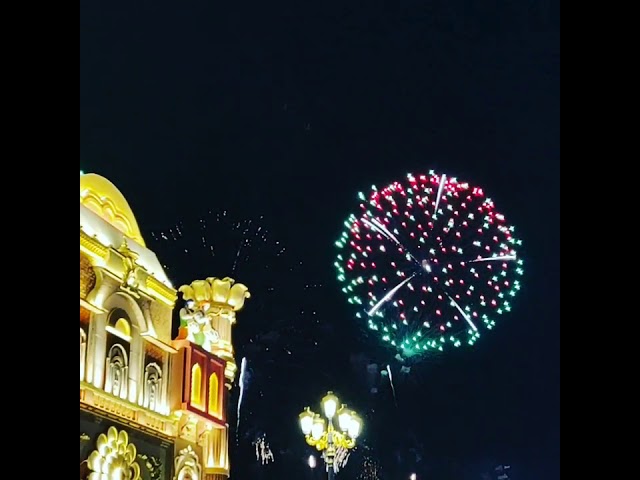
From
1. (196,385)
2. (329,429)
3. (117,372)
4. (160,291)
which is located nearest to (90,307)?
(117,372)

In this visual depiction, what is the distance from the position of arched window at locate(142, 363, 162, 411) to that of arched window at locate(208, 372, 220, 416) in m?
1.69

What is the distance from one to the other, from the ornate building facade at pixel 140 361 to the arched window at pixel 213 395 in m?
0.02

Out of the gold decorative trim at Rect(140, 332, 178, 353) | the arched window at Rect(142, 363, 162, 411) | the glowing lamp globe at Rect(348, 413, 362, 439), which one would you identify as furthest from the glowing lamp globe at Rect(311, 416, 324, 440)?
the gold decorative trim at Rect(140, 332, 178, 353)

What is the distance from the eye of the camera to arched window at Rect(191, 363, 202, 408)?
17844 mm

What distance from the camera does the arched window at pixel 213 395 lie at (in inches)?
730

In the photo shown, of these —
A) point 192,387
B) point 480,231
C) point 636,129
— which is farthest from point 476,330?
point 636,129

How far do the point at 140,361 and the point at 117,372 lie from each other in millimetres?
781

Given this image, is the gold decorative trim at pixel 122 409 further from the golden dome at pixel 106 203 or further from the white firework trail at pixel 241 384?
the white firework trail at pixel 241 384

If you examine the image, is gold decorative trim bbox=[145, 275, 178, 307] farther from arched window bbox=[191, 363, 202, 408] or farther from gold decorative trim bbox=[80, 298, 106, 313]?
gold decorative trim bbox=[80, 298, 106, 313]

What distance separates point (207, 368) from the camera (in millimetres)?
18547

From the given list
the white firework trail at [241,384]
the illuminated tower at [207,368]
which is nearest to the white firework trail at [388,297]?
the illuminated tower at [207,368]

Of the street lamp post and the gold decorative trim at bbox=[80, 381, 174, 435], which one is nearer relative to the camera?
the gold decorative trim at bbox=[80, 381, 174, 435]
